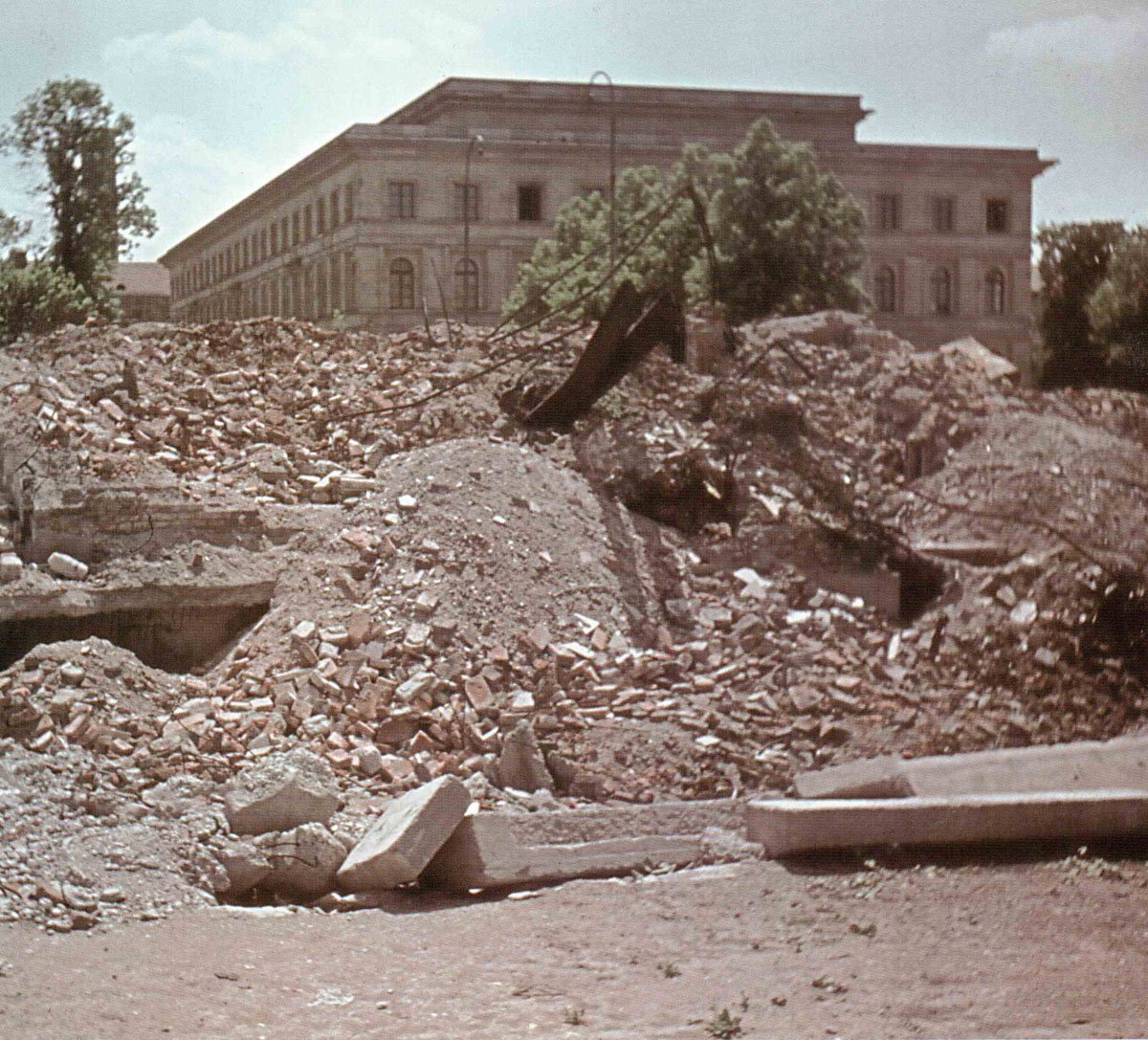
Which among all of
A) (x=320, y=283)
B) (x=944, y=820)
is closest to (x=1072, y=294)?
(x=944, y=820)

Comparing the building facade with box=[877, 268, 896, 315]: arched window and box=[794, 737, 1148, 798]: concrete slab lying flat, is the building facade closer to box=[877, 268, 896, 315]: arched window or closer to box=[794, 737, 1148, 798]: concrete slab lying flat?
box=[877, 268, 896, 315]: arched window

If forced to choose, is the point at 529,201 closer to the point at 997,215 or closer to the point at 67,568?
the point at 997,215

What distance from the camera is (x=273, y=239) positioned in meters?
40.7

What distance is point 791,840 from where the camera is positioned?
730 cm

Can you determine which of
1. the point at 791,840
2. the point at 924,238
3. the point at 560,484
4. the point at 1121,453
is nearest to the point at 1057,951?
the point at 791,840

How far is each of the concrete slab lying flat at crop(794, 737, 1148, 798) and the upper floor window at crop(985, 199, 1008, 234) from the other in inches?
1450

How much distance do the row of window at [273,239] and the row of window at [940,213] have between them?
16.3 meters

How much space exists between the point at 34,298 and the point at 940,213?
3064 centimetres

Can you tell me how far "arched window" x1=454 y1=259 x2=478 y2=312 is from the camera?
43.5 m

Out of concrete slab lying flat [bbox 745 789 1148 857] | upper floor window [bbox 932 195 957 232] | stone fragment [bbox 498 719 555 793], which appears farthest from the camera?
upper floor window [bbox 932 195 957 232]

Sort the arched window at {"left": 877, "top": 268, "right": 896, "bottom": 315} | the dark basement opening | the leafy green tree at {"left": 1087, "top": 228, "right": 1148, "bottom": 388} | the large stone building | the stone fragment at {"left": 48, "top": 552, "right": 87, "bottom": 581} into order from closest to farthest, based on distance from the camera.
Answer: the dark basement opening
the stone fragment at {"left": 48, "top": 552, "right": 87, "bottom": 581}
the leafy green tree at {"left": 1087, "top": 228, "right": 1148, "bottom": 388}
the large stone building
the arched window at {"left": 877, "top": 268, "right": 896, "bottom": 315}

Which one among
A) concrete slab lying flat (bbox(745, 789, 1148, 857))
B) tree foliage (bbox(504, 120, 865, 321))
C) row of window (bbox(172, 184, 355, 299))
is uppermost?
row of window (bbox(172, 184, 355, 299))

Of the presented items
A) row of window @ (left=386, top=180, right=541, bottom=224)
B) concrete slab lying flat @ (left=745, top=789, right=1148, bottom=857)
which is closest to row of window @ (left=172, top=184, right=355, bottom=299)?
row of window @ (left=386, top=180, right=541, bottom=224)

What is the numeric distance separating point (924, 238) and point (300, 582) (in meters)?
36.4
